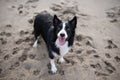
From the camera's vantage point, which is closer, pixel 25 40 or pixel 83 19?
pixel 25 40

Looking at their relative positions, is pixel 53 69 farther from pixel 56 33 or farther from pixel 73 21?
pixel 73 21

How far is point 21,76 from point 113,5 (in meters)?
2.90

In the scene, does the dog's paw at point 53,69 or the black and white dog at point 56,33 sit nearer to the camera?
the black and white dog at point 56,33

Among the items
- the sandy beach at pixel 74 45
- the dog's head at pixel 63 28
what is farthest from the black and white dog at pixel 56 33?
the sandy beach at pixel 74 45

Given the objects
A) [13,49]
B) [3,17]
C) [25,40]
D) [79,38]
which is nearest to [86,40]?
[79,38]

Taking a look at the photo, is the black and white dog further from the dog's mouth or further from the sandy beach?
the sandy beach

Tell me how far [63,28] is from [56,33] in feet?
0.53

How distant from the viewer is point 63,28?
7.29 ft

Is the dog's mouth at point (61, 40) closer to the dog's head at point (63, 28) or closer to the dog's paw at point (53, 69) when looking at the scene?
the dog's head at point (63, 28)

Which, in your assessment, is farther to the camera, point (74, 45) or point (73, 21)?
point (74, 45)

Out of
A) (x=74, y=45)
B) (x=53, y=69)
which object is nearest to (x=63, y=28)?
(x=53, y=69)

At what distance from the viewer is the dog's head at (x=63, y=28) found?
7.25ft

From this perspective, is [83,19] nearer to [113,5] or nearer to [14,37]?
[113,5]

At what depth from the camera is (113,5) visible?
4.36 m
